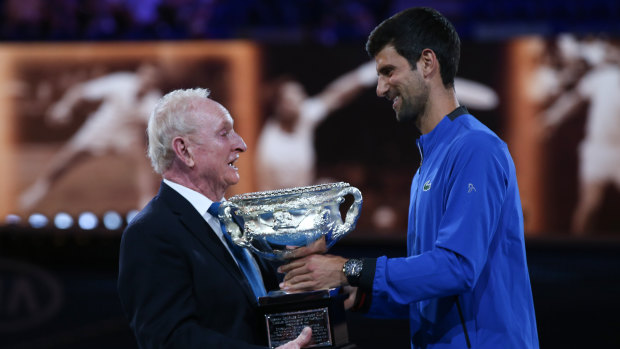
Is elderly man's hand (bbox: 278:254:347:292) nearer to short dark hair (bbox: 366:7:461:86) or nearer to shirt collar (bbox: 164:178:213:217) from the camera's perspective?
shirt collar (bbox: 164:178:213:217)

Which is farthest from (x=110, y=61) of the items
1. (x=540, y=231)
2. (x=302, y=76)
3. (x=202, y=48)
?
(x=540, y=231)

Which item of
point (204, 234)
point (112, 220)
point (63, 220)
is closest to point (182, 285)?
point (204, 234)

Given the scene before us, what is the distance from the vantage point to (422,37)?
2.00m

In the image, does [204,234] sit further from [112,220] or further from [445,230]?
[112,220]

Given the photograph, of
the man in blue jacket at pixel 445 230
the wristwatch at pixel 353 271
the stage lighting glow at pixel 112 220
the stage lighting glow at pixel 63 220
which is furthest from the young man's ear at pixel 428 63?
the stage lighting glow at pixel 63 220

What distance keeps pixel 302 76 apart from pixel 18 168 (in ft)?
9.15

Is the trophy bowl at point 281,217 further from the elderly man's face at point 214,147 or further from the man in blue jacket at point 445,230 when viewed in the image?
the elderly man's face at point 214,147

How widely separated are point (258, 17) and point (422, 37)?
594 centimetres

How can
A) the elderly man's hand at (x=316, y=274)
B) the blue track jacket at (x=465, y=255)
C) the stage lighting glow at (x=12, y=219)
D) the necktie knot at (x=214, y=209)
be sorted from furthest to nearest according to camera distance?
the stage lighting glow at (x=12, y=219), the necktie knot at (x=214, y=209), the elderly man's hand at (x=316, y=274), the blue track jacket at (x=465, y=255)

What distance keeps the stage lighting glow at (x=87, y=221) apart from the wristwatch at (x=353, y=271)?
5.23 m

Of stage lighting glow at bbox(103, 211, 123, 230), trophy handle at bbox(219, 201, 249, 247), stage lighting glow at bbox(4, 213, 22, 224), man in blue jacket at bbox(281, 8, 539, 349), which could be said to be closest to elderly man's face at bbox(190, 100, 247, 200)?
trophy handle at bbox(219, 201, 249, 247)

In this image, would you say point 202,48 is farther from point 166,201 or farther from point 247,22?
point 166,201

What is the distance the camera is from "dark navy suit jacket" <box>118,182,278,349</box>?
1.85 m

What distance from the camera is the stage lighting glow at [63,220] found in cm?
670
